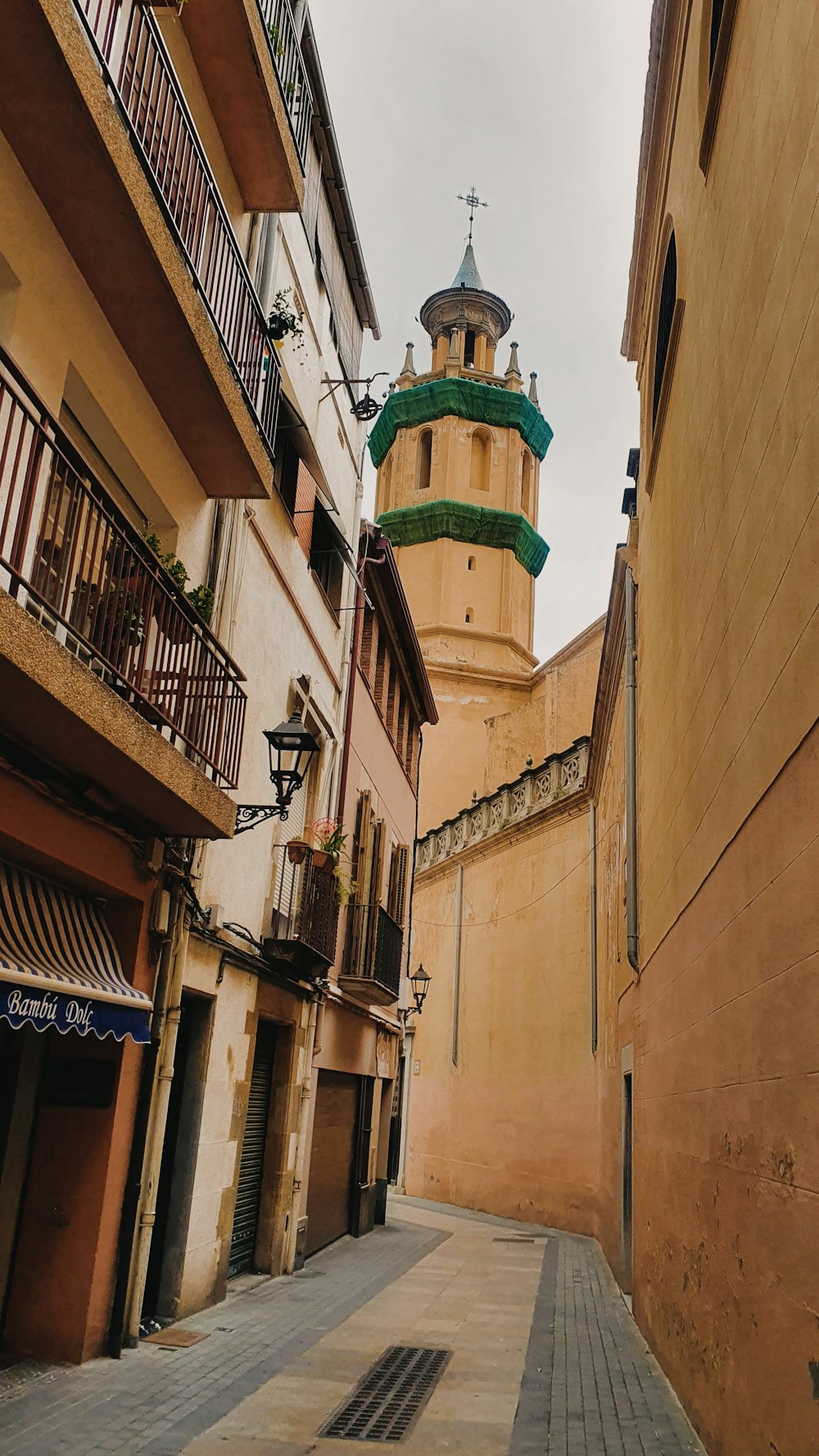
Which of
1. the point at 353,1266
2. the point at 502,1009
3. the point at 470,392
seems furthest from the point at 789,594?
the point at 470,392

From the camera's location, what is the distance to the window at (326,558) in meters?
13.3

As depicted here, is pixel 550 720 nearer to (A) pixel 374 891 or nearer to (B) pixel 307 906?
(A) pixel 374 891

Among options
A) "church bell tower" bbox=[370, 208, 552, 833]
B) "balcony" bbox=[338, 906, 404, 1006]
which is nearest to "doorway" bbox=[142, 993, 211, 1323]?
"balcony" bbox=[338, 906, 404, 1006]

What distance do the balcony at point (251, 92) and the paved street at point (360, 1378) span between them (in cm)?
909

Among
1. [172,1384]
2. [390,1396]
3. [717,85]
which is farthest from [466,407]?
[172,1384]

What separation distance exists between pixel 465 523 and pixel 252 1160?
26.4 m

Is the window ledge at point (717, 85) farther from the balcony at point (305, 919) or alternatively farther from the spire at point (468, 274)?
the spire at point (468, 274)

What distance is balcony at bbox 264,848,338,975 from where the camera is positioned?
10.7 m

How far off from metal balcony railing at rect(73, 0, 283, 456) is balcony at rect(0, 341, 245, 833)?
188 centimetres

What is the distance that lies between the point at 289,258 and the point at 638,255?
3.59 meters

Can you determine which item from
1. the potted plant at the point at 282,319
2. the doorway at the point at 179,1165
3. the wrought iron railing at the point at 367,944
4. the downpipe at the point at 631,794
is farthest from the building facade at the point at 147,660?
the downpipe at the point at 631,794

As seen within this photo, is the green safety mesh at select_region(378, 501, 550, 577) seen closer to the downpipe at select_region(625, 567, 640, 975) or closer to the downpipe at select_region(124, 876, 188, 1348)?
the downpipe at select_region(625, 567, 640, 975)

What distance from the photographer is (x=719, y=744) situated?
5922 millimetres

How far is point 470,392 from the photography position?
119 feet
